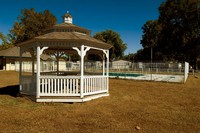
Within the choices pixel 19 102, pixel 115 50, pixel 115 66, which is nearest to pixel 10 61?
pixel 115 66

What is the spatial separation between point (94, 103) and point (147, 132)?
3720mm

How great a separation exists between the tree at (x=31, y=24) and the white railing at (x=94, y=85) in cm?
3398

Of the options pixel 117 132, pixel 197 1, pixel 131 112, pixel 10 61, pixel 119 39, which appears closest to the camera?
pixel 117 132

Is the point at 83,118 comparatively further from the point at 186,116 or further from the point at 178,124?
the point at 186,116

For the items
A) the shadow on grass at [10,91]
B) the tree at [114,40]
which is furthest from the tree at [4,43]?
the shadow on grass at [10,91]

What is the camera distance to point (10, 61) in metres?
35.7

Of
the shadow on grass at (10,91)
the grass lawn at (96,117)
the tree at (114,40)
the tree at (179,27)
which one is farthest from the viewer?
the tree at (114,40)

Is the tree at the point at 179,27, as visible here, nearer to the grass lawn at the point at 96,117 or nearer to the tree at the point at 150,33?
the tree at the point at 150,33

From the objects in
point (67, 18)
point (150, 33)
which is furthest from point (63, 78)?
point (150, 33)

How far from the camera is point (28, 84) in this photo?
909cm

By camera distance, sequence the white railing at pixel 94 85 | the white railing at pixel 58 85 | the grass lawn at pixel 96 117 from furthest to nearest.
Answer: the white railing at pixel 94 85 → the white railing at pixel 58 85 → the grass lawn at pixel 96 117

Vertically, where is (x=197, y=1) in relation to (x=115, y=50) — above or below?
above

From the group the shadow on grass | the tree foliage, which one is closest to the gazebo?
the shadow on grass

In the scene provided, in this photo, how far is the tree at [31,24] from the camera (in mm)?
41312
